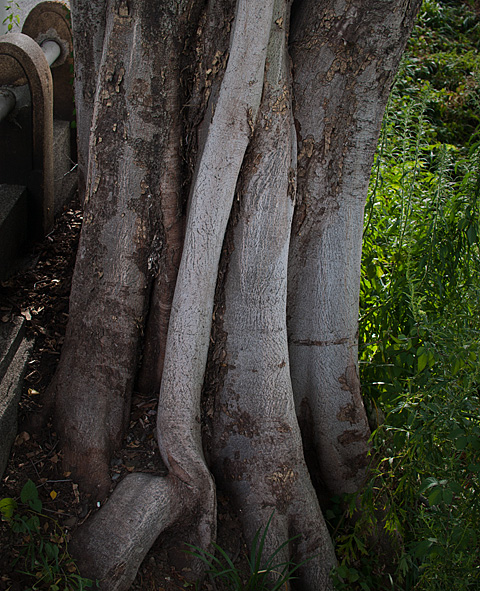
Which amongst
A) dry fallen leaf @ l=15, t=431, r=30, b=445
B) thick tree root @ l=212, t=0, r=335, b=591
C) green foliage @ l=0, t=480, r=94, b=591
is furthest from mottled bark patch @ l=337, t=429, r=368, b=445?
dry fallen leaf @ l=15, t=431, r=30, b=445

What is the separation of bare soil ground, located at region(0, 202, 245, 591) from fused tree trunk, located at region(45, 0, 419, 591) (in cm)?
7

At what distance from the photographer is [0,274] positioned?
11.5ft

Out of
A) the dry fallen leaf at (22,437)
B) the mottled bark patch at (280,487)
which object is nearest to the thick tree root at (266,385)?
the mottled bark patch at (280,487)

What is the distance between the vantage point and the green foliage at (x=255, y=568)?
254cm

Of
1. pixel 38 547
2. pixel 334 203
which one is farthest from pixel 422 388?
pixel 38 547

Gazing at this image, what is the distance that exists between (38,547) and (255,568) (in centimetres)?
89

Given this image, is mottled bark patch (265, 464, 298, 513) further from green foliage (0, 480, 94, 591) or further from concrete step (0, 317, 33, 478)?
concrete step (0, 317, 33, 478)

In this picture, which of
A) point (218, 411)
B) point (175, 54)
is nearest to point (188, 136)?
point (175, 54)

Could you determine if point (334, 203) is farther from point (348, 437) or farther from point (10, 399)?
point (10, 399)

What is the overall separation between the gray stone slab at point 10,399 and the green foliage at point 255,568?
95 centimetres

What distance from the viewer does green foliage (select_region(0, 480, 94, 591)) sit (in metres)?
2.42

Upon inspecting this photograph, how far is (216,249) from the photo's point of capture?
2.60 meters

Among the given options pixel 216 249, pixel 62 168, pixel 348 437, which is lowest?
pixel 348 437

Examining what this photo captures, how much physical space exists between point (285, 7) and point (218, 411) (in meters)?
1.76
